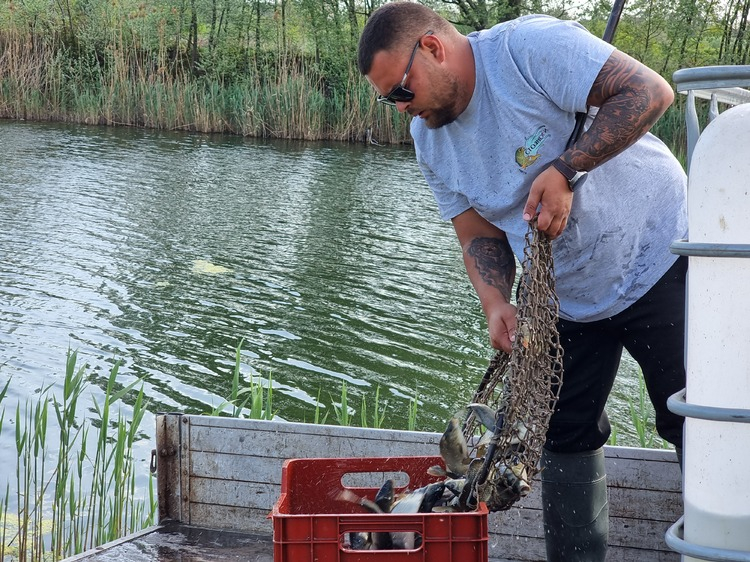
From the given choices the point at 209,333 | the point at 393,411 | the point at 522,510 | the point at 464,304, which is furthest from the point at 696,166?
the point at 464,304

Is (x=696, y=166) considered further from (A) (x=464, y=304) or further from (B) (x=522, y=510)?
(A) (x=464, y=304)

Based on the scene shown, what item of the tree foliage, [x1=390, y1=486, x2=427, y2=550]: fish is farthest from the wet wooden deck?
the tree foliage

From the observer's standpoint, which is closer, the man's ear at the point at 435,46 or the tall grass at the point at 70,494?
the man's ear at the point at 435,46

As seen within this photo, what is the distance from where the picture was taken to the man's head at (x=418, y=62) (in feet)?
7.91

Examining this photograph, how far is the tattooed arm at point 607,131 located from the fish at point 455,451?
54 cm

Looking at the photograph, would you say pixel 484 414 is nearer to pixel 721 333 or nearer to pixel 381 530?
pixel 381 530

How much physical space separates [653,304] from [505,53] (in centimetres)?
76

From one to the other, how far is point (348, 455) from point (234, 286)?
5.25 metres

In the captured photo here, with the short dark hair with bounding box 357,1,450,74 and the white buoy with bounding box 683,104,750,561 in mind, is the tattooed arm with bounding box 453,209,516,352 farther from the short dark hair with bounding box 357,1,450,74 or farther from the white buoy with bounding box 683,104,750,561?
the white buoy with bounding box 683,104,750,561

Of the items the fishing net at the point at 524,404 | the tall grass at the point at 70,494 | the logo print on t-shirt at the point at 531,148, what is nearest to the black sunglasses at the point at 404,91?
the logo print on t-shirt at the point at 531,148

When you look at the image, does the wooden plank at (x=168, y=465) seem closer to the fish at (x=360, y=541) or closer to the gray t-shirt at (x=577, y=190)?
the fish at (x=360, y=541)

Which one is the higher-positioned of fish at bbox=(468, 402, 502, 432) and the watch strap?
the watch strap

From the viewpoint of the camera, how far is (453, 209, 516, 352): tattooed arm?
261 cm

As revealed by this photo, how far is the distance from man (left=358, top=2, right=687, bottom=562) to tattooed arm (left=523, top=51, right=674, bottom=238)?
12 mm
